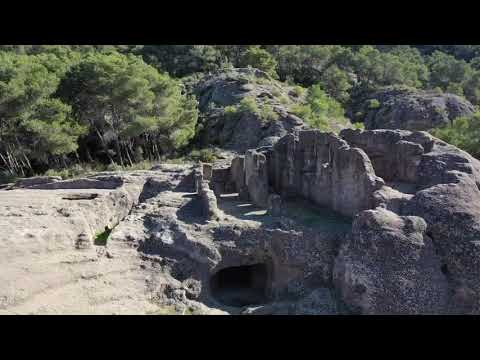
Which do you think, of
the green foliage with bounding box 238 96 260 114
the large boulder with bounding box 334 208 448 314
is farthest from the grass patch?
the green foliage with bounding box 238 96 260 114

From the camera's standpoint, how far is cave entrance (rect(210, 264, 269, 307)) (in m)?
16.5

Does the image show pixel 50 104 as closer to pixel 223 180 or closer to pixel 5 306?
pixel 223 180

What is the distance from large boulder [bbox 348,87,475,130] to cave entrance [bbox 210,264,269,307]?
38.6 meters

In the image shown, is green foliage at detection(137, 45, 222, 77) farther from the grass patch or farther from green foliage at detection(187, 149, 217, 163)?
the grass patch

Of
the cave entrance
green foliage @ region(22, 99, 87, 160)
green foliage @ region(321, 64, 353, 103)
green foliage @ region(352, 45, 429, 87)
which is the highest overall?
green foliage @ region(352, 45, 429, 87)

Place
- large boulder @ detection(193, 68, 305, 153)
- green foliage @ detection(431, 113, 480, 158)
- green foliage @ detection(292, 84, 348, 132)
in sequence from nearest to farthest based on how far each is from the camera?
green foliage @ detection(431, 113, 480, 158), large boulder @ detection(193, 68, 305, 153), green foliage @ detection(292, 84, 348, 132)

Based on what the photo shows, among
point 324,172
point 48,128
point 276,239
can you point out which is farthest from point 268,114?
point 276,239

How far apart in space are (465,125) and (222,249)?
26.8 meters

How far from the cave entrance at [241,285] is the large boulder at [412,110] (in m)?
38.6

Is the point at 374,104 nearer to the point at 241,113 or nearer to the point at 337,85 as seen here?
the point at 337,85

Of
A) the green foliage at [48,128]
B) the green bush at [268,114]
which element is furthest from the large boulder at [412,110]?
the green foliage at [48,128]

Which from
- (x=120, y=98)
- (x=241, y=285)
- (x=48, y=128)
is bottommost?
(x=241, y=285)

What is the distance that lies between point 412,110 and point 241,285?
42020mm

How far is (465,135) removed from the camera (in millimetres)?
30594
